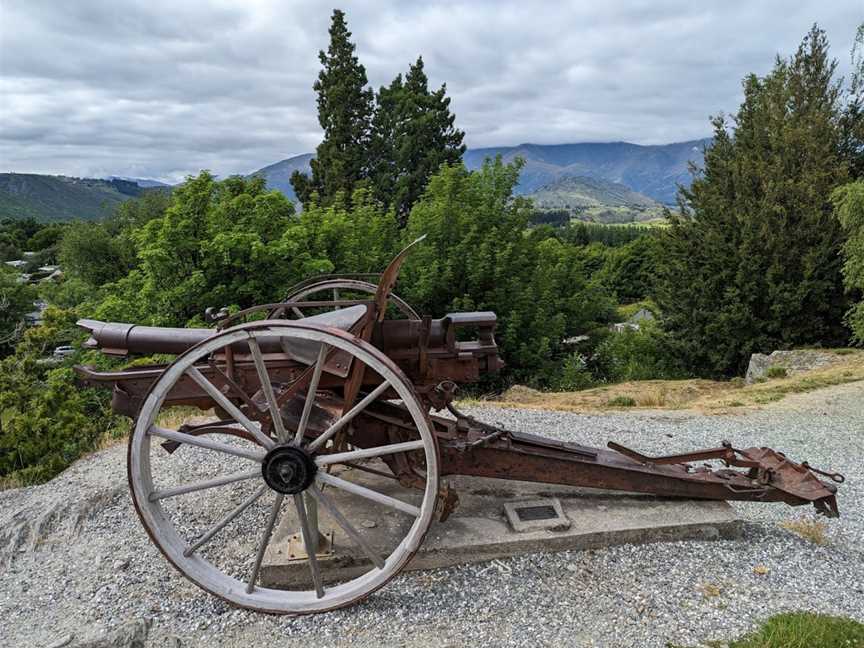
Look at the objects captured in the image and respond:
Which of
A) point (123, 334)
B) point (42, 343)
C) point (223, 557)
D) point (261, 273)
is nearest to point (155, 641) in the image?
point (223, 557)

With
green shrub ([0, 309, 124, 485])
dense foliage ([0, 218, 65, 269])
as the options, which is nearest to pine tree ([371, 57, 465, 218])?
green shrub ([0, 309, 124, 485])

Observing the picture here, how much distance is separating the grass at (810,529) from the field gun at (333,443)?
16.8 inches

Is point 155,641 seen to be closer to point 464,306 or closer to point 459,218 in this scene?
point 464,306

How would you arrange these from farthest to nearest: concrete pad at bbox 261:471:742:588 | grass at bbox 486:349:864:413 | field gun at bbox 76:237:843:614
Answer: grass at bbox 486:349:864:413 < concrete pad at bbox 261:471:742:588 < field gun at bbox 76:237:843:614

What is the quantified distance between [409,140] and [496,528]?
23.9 meters

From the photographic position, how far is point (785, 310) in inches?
702

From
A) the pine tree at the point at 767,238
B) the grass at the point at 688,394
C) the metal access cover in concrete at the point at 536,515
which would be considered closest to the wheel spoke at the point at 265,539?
the metal access cover in concrete at the point at 536,515

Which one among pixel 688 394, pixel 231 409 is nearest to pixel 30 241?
pixel 688 394

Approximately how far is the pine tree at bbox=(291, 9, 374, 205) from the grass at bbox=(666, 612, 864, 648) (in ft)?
76.9

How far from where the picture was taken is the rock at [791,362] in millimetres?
→ 14430

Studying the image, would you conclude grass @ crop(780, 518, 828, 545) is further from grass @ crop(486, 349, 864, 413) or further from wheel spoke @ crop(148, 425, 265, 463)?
grass @ crop(486, 349, 864, 413)

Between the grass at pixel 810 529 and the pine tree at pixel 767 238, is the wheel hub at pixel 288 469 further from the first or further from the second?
the pine tree at pixel 767 238

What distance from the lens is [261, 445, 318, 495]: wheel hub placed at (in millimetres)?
3410

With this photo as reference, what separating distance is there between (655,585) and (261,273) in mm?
11293
